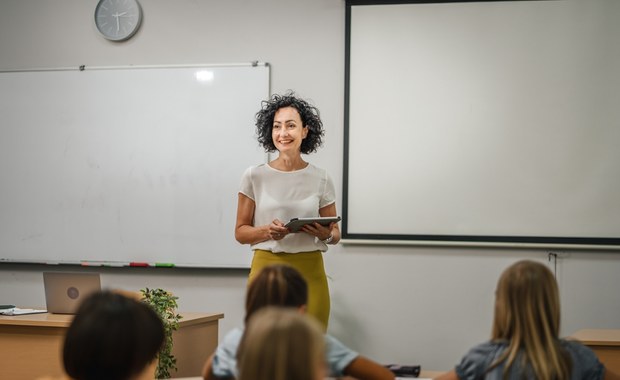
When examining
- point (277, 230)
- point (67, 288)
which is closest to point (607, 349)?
point (277, 230)

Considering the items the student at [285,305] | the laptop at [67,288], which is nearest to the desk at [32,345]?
the laptop at [67,288]

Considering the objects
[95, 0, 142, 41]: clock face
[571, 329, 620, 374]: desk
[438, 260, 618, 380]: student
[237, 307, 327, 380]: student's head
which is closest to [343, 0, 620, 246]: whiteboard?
[571, 329, 620, 374]: desk

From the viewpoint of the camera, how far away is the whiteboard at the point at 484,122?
408cm

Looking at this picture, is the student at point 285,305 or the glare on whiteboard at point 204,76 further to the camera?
the glare on whiteboard at point 204,76

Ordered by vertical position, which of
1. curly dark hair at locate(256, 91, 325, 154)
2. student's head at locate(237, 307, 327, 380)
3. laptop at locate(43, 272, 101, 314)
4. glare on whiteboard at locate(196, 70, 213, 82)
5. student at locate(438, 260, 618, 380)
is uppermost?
glare on whiteboard at locate(196, 70, 213, 82)

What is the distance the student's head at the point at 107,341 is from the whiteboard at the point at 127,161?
118 inches

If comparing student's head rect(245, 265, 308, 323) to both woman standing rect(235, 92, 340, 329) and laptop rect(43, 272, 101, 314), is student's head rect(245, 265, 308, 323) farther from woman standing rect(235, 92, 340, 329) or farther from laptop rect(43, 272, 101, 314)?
laptop rect(43, 272, 101, 314)

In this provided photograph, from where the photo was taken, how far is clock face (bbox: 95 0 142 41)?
4598 millimetres

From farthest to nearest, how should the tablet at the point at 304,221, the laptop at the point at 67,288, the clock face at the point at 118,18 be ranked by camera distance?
the clock face at the point at 118,18 → the laptop at the point at 67,288 → the tablet at the point at 304,221

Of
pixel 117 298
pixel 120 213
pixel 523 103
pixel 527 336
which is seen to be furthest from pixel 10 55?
pixel 527 336

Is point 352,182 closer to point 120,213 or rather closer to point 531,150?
point 531,150

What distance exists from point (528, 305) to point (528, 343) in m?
0.10

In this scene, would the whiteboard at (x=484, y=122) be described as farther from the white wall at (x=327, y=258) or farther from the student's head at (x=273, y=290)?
the student's head at (x=273, y=290)

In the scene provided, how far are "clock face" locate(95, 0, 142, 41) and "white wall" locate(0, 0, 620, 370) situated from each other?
0.06 meters
